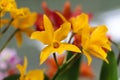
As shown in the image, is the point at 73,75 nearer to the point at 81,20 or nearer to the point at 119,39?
the point at 81,20

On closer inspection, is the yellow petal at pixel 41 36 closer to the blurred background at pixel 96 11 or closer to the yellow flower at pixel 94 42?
the yellow flower at pixel 94 42

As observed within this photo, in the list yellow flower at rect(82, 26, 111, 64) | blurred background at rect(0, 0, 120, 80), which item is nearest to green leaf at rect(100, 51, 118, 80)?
yellow flower at rect(82, 26, 111, 64)

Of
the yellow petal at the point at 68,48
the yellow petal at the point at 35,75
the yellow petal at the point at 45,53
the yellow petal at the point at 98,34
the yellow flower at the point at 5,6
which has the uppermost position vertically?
the yellow flower at the point at 5,6

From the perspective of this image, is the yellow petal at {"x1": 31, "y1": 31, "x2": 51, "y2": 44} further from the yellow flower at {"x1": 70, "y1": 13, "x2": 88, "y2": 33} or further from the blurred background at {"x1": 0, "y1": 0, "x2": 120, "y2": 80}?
the blurred background at {"x1": 0, "y1": 0, "x2": 120, "y2": 80}

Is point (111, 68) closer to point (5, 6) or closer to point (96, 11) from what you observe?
point (5, 6)

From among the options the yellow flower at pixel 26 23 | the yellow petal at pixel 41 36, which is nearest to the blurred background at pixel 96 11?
the yellow flower at pixel 26 23

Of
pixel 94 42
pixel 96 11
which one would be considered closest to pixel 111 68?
pixel 94 42
